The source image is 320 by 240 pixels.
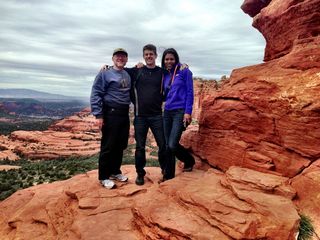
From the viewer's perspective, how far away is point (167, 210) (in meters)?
7.69

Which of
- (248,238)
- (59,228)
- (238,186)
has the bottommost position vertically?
(59,228)

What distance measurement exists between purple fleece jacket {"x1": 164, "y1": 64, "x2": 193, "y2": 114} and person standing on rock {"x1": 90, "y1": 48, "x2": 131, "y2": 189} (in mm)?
1321

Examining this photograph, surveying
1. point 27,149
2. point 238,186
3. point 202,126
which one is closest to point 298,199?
point 238,186

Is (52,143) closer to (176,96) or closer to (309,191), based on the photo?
(176,96)

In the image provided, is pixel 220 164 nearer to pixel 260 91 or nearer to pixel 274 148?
pixel 274 148

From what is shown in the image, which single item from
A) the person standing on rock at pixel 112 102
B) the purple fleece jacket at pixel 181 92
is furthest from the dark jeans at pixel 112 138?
the purple fleece jacket at pixel 181 92

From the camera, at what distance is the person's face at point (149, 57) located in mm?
8906

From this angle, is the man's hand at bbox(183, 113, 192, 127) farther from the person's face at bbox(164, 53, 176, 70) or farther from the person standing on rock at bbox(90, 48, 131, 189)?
the person standing on rock at bbox(90, 48, 131, 189)

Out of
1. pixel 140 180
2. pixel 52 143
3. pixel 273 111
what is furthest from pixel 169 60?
pixel 52 143

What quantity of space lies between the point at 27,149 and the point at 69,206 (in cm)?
5664

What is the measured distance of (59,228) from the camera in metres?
8.30

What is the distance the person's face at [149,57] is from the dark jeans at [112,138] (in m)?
1.68

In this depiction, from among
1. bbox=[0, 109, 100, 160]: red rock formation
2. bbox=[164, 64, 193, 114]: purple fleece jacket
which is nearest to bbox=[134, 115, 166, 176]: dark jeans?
bbox=[164, 64, 193, 114]: purple fleece jacket

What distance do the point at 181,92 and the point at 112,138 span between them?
2.52 m
